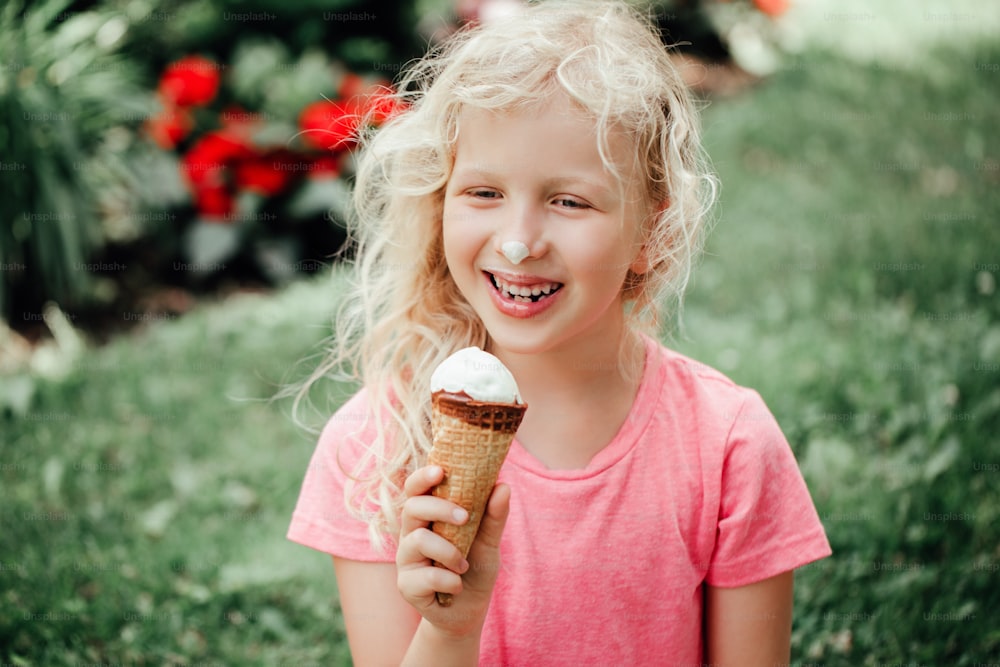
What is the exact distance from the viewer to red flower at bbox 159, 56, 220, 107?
528 cm

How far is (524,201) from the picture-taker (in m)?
1.79

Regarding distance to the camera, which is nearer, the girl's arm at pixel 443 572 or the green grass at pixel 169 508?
the girl's arm at pixel 443 572

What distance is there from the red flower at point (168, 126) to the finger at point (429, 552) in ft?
13.8

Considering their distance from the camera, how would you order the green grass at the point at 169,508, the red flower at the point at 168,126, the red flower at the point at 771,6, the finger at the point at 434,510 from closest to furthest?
the finger at the point at 434,510 < the green grass at the point at 169,508 < the red flower at the point at 168,126 < the red flower at the point at 771,6

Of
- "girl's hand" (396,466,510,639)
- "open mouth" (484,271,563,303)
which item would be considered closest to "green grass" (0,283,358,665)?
"girl's hand" (396,466,510,639)

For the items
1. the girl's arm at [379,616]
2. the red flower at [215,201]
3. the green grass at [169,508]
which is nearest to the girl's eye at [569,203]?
the girl's arm at [379,616]

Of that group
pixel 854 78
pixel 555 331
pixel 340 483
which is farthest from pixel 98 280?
pixel 854 78

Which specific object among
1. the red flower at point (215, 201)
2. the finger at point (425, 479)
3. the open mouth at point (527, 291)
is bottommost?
the red flower at point (215, 201)

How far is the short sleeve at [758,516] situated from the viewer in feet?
6.46

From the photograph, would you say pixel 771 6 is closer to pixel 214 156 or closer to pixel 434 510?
pixel 214 156

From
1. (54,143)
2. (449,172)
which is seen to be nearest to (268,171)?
(54,143)

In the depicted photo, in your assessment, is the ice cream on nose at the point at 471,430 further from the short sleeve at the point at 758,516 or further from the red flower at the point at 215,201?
the red flower at the point at 215,201

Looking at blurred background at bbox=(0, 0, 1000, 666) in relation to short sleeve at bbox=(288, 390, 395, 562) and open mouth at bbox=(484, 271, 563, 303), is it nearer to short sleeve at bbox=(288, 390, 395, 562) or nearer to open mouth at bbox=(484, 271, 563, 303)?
short sleeve at bbox=(288, 390, 395, 562)

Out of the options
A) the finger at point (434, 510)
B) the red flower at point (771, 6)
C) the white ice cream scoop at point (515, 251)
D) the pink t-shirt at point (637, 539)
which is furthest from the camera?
the red flower at point (771, 6)
